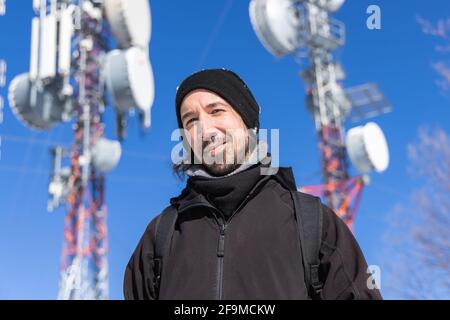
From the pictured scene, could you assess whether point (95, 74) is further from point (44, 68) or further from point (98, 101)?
point (44, 68)

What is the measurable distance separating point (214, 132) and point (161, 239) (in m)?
0.37

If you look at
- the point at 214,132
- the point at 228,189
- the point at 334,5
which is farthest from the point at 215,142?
the point at 334,5

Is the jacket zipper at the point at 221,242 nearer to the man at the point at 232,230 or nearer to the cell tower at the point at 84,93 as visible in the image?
the man at the point at 232,230

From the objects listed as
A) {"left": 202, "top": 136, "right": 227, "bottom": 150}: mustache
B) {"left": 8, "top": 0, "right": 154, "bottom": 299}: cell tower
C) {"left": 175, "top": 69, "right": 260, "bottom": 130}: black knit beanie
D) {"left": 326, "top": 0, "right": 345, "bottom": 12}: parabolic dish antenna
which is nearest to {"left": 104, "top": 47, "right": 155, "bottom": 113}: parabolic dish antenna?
{"left": 8, "top": 0, "right": 154, "bottom": 299}: cell tower

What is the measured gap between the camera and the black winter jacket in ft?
5.28

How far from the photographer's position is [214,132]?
5.96 ft

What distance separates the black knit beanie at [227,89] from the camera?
1.88 metres

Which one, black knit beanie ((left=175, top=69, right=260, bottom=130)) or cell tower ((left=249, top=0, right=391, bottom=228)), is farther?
cell tower ((left=249, top=0, right=391, bottom=228))

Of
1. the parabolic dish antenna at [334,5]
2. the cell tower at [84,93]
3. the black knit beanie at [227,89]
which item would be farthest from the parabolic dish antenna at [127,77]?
the black knit beanie at [227,89]

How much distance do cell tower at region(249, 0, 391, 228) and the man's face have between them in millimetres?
12737

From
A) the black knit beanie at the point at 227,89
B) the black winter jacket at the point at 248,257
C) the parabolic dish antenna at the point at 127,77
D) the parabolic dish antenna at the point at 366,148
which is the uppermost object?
the parabolic dish antenna at the point at 127,77

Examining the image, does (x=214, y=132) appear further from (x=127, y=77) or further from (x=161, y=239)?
(x=127, y=77)

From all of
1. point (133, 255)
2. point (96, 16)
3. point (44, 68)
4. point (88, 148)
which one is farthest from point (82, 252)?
point (133, 255)

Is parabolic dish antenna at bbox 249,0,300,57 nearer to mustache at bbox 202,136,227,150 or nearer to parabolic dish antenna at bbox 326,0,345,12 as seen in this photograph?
parabolic dish antenna at bbox 326,0,345,12
